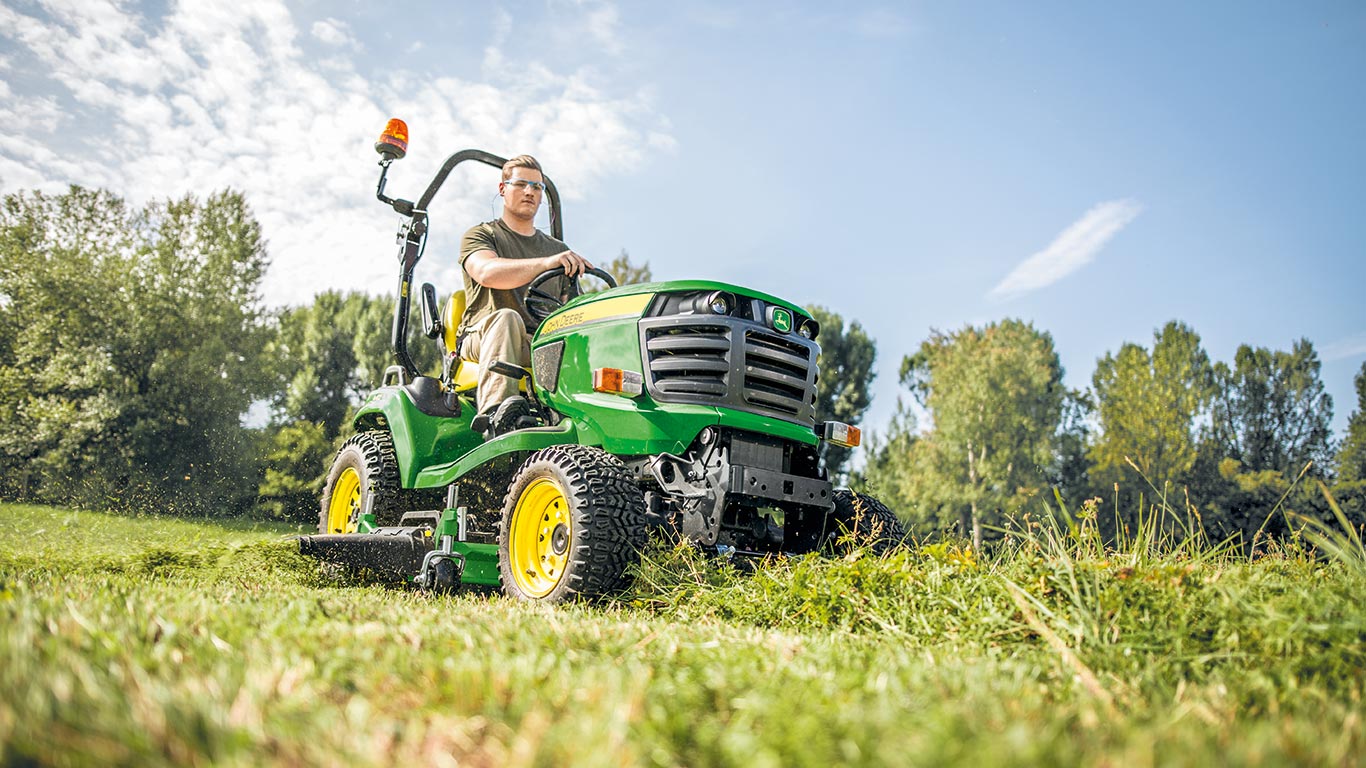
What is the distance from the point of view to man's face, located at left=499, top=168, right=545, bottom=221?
6168 mm

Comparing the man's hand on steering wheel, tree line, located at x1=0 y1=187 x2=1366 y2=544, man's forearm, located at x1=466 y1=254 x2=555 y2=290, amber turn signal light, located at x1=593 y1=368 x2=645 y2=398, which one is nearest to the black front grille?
amber turn signal light, located at x1=593 y1=368 x2=645 y2=398

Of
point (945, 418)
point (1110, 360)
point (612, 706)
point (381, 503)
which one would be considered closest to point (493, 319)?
point (381, 503)

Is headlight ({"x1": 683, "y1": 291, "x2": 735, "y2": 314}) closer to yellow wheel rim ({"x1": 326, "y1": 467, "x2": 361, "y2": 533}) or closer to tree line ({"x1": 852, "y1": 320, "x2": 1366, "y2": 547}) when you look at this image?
yellow wheel rim ({"x1": 326, "y1": 467, "x2": 361, "y2": 533})

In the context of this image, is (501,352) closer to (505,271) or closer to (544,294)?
(505,271)

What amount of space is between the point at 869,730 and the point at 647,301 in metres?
3.78

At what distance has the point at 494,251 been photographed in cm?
588

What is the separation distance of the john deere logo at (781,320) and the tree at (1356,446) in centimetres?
4608

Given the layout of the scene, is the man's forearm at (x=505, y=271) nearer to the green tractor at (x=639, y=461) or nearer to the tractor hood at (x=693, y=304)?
the green tractor at (x=639, y=461)

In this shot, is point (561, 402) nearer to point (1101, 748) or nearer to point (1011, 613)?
point (1011, 613)

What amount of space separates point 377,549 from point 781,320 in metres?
2.72

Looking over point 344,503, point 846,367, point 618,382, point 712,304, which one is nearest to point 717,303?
point 712,304

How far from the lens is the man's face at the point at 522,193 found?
6.17m

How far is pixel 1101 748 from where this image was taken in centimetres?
118

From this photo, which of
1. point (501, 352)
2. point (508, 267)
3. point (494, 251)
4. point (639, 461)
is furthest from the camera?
point (494, 251)
